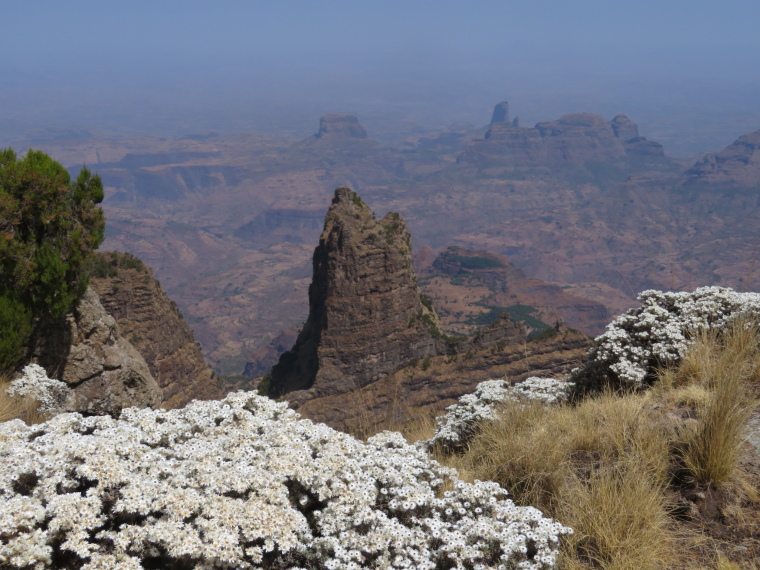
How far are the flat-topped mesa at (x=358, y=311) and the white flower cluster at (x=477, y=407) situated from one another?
5234 cm

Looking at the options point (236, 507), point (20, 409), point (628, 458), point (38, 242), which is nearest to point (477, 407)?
point (628, 458)

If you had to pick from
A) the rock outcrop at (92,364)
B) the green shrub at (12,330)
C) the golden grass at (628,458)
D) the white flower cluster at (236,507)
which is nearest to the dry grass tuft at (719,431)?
the golden grass at (628,458)

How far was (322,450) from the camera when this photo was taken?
243 inches

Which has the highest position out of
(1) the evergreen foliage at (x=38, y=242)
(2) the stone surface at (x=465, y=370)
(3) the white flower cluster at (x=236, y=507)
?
(1) the evergreen foliage at (x=38, y=242)

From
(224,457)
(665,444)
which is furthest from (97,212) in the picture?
(665,444)

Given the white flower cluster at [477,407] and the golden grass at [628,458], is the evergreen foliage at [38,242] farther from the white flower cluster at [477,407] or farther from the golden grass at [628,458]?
the golden grass at [628,458]

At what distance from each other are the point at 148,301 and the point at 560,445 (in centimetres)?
5424

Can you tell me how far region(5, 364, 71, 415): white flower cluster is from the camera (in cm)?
912

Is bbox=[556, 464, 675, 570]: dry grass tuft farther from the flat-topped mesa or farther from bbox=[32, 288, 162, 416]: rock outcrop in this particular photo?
the flat-topped mesa

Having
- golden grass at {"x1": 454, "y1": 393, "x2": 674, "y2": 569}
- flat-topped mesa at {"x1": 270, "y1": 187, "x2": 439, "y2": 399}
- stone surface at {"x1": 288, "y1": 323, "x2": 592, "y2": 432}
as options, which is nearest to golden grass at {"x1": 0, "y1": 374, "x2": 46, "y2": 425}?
golden grass at {"x1": 454, "y1": 393, "x2": 674, "y2": 569}

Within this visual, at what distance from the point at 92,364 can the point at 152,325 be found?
148 ft

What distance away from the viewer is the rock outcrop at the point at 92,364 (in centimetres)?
1227

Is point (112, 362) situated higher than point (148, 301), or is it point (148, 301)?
point (112, 362)

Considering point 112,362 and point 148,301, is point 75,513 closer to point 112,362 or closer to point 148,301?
point 112,362
